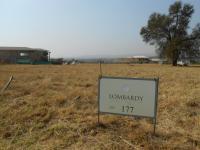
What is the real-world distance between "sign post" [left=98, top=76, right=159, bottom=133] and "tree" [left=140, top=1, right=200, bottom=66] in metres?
45.7

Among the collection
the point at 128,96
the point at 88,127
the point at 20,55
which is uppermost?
the point at 20,55

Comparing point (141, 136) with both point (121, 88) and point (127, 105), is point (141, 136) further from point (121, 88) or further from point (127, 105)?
point (121, 88)

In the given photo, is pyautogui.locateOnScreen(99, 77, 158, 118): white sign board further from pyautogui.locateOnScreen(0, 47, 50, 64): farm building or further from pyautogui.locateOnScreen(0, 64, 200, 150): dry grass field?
pyautogui.locateOnScreen(0, 47, 50, 64): farm building

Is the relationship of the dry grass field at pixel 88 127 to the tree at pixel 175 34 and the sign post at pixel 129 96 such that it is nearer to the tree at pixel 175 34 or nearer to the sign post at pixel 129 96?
the sign post at pixel 129 96

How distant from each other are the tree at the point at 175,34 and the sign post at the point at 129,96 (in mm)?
45747

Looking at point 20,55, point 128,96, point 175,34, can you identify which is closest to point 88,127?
point 128,96

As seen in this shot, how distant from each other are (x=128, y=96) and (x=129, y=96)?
21mm

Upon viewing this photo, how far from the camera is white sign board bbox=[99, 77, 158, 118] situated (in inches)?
191

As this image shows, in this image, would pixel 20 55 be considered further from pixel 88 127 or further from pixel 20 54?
pixel 88 127

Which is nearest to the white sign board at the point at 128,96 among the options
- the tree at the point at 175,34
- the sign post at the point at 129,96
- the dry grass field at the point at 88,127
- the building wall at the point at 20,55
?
the sign post at the point at 129,96

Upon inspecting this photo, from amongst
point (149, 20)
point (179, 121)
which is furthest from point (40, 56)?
point (179, 121)

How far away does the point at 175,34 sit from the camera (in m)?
50.6

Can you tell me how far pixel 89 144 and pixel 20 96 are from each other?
510cm

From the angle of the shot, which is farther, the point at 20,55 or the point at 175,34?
the point at 20,55
